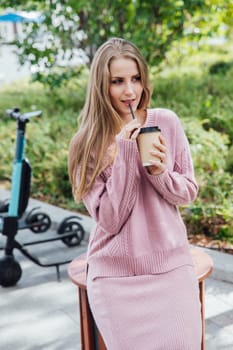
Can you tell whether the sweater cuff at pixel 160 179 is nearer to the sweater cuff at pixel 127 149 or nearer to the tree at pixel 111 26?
the sweater cuff at pixel 127 149

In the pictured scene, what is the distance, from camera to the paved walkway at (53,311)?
3.37 meters

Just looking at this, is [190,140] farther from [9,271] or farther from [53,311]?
[53,311]

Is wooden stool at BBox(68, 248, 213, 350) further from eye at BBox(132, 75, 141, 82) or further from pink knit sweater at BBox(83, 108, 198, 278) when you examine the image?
eye at BBox(132, 75, 141, 82)

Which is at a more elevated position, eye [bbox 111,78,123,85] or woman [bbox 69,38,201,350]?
eye [bbox 111,78,123,85]

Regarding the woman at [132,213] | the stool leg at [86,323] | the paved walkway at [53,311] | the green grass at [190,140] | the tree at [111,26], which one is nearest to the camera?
the woman at [132,213]

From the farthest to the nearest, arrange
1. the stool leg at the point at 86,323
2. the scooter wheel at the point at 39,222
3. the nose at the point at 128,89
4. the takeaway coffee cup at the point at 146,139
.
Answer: the scooter wheel at the point at 39,222 < the stool leg at the point at 86,323 < the nose at the point at 128,89 < the takeaway coffee cup at the point at 146,139

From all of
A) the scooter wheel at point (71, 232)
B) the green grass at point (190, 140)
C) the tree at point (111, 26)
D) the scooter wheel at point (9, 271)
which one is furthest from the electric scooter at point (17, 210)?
the tree at point (111, 26)

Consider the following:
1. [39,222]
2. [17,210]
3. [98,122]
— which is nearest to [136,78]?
[98,122]

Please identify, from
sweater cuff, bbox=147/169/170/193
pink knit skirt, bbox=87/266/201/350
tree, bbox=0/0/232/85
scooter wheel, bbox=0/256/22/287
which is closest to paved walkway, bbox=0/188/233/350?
scooter wheel, bbox=0/256/22/287

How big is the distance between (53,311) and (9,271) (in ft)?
1.84

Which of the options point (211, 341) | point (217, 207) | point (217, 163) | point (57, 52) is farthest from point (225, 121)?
point (211, 341)

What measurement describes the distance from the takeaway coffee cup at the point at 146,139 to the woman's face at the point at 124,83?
340mm

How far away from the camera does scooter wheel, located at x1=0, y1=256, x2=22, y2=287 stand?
4.19 m

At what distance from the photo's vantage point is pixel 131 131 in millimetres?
2307
